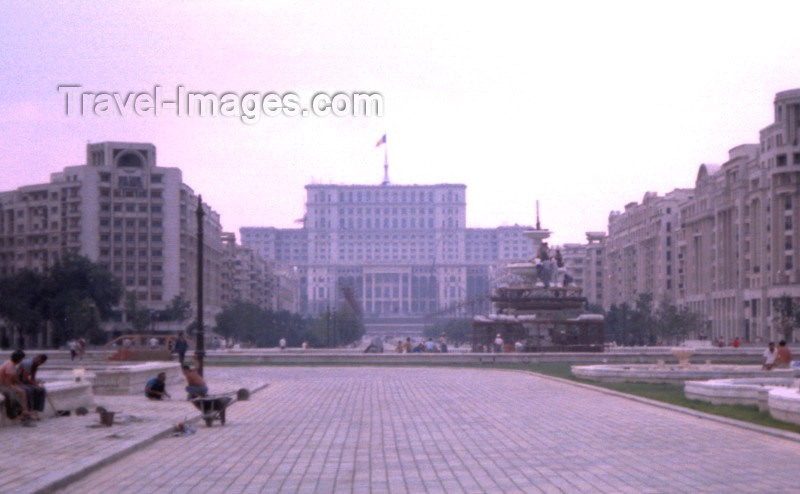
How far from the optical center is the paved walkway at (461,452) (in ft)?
41.2

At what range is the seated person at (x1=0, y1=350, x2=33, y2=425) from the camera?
18.8 m

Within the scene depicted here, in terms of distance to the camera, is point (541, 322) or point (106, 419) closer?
point (106, 419)

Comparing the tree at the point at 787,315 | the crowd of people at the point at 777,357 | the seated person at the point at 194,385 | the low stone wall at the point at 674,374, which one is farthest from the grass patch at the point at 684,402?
the tree at the point at 787,315

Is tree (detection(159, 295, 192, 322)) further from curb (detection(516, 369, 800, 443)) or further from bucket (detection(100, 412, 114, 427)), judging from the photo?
bucket (detection(100, 412, 114, 427))

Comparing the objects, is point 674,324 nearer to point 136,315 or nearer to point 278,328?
point 136,315

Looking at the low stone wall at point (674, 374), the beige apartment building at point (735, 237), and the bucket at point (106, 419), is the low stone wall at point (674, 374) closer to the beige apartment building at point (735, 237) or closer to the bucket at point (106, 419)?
the bucket at point (106, 419)

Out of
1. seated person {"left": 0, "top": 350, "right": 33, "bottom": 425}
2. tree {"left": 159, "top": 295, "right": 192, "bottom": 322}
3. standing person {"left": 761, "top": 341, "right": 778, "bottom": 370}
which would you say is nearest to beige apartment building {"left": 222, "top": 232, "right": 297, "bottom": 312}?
tree {"left": 159, "top": 295, "right": 192, "bottom": 322}

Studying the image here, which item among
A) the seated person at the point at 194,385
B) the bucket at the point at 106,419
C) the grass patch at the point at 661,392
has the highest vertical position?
the seated person at the point at 194,385

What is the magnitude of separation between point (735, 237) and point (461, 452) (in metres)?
83.8

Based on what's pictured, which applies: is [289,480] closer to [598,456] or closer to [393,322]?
[598,456]

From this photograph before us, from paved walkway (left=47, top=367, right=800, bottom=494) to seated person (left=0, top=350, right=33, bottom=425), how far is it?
2.73m

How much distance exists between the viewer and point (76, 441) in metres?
16.7

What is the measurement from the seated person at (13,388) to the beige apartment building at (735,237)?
215ft

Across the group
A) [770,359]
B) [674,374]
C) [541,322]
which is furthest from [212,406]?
[541,322]
